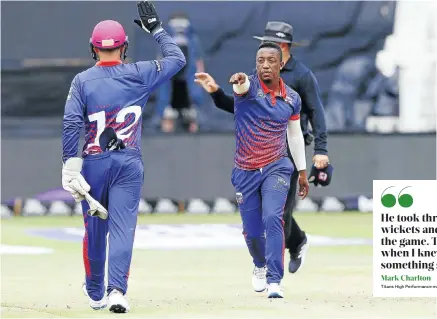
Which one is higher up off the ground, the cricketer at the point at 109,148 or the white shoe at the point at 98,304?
the cricketer at the point at 109,148

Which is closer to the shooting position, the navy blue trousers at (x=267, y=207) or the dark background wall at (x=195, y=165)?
the navy blue trousers at (x=267, y=207)

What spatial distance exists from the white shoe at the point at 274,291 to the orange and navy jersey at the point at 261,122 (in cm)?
102

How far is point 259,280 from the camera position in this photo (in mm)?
13008

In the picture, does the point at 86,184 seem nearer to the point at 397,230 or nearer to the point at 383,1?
the point at 397,230

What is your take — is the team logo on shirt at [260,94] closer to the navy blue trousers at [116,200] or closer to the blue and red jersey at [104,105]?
the blue and red jersey at [104,105]

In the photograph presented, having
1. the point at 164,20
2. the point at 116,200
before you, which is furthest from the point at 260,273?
the point at 164,20

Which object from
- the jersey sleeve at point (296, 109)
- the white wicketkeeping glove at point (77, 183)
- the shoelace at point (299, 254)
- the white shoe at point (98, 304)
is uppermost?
the jersey sleeve at point (296, 109)

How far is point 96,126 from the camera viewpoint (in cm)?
1136

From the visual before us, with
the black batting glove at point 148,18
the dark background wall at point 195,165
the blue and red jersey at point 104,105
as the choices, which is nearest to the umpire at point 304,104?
the black batting glove at point 148,18

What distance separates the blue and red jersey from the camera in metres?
11.3

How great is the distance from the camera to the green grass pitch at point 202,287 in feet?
36.7

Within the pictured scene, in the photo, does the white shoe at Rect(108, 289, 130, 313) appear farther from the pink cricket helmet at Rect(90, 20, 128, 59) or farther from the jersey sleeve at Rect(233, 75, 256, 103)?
the jersey sleeve at Rect(233, 75, 256, 103)

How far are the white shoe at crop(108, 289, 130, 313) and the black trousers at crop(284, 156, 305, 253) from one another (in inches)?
115

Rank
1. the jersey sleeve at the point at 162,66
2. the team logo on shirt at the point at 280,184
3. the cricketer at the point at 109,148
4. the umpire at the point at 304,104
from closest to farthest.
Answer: the cricketer at the point at 109,148
the jersey sleeve at the point at 162,66
the team logo on shirt at the point at 280,184
the umpire at the point at 304,104
